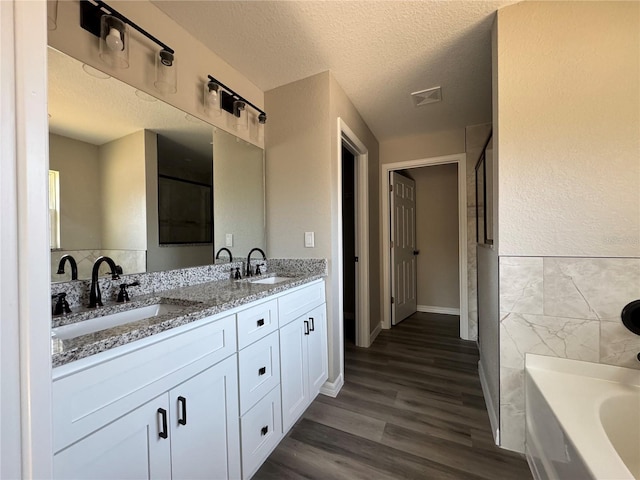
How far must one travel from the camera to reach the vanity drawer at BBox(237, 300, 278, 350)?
4.05ft

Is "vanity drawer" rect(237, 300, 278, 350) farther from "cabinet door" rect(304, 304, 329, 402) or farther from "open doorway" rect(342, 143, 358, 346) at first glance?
"open doorway" rect(342, 143, 358, 346)

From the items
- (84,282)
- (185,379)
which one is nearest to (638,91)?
(185,379)

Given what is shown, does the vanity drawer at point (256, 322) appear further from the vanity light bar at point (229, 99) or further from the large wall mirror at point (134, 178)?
the vanity light bar at point (229, 99)

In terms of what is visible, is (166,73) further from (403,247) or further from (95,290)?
(403,247)

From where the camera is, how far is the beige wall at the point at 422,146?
119 inches

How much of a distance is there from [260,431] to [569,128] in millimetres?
2161

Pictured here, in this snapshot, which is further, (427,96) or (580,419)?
(427,96)

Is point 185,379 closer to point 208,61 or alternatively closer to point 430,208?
point 208,61

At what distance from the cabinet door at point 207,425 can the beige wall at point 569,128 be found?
1542 millimetres

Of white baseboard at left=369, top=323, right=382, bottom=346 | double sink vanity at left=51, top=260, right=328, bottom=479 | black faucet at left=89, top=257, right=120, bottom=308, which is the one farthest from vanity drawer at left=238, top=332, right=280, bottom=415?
white baseboard at left=369, top=323, right=382, bottom=346

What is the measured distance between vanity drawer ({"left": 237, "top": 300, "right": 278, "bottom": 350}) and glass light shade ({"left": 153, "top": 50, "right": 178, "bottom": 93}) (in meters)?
1.31

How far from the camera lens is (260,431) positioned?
1.32 m

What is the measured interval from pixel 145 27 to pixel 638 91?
245cm

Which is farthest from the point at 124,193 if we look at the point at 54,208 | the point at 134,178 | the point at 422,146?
the point at 422,146
